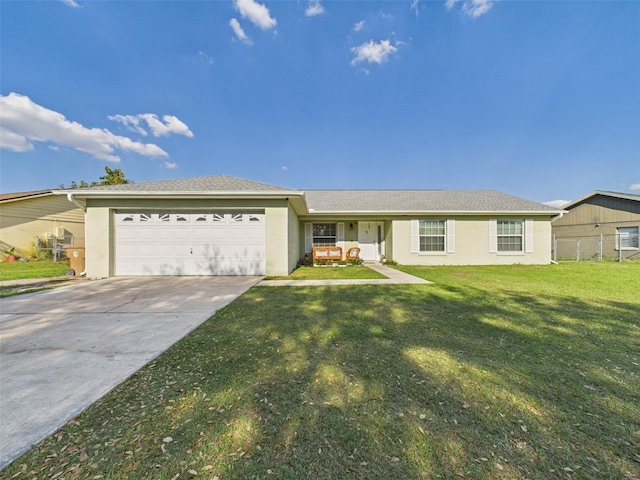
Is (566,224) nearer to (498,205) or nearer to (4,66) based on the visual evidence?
(498,205)

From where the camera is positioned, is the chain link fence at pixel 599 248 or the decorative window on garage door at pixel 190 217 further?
the chain link fence at pixel 599 248

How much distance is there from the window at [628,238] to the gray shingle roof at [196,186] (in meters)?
19.1

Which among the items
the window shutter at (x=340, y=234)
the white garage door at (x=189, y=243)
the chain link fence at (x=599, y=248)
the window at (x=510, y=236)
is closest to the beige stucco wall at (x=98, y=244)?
the white garage door at (x=189, y=243)

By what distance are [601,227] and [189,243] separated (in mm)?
22916

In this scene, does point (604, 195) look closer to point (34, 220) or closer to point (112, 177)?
point (34, 220)

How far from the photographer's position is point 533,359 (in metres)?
2.63

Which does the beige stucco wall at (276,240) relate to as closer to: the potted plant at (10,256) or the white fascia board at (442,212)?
the white fascia board at (442,212)

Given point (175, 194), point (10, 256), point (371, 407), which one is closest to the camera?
point (371, 407)

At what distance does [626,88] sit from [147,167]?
3101 centimetres

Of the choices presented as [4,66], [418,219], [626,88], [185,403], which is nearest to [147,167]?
[4,66]

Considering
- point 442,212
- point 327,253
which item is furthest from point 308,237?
point 442,212

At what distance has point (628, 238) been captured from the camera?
14.3 meters

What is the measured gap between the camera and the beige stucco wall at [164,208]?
813 centimetres

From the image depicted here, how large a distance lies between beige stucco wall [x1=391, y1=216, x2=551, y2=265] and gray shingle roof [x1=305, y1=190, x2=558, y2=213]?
622mm
